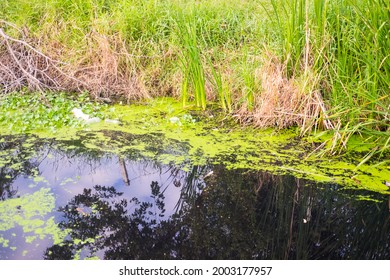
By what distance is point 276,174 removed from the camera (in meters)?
2.99

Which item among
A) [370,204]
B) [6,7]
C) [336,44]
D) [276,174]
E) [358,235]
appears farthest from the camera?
[6,7]

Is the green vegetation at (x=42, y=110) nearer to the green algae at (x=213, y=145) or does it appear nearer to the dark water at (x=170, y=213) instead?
the green algae at (x=213, y=145)

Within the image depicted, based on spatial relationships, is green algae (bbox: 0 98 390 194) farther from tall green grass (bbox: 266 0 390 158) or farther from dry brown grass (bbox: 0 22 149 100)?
dry brown grass (bbox: 0 22 149 100)

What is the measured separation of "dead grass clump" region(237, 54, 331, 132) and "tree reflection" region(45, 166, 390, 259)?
0.73 meters

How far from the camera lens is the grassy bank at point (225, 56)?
329 centimetres

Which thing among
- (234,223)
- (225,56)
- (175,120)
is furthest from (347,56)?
(234,223)

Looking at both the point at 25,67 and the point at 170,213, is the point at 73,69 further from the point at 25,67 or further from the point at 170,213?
the point at 170,213

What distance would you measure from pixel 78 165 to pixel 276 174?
1.37 meters

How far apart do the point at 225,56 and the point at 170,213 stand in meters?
2.06

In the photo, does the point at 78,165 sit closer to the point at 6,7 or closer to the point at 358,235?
the point at 358,235

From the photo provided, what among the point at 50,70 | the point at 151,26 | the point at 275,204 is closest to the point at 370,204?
the point at 275,204

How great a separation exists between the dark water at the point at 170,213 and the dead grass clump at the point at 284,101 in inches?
28.3

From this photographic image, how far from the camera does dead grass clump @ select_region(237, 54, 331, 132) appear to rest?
3.46m

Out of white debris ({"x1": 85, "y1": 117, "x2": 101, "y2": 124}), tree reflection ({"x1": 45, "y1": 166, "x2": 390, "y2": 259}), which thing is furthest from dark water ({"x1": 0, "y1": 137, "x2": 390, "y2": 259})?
white debris ({"x1": 85, "y1": 117, "x2": 101, "y2": 124})
